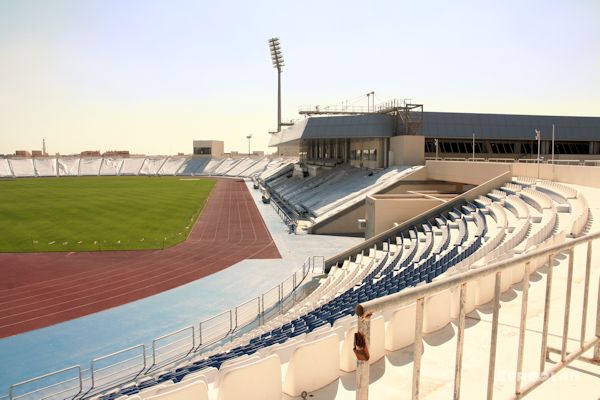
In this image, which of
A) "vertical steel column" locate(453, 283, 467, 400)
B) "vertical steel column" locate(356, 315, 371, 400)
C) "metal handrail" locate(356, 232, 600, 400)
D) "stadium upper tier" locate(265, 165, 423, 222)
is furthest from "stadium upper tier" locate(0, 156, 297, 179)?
"vertical steel column" locate(356, 315, 371, 400)

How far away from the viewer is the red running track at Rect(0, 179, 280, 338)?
58.5 feet

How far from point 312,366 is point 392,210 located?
25.9m

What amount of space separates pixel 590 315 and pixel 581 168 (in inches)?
957

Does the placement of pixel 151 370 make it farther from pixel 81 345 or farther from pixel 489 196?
pixel 489 196

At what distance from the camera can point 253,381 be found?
4871mm

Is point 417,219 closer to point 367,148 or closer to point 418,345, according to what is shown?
point 367,148

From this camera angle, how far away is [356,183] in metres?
45.6

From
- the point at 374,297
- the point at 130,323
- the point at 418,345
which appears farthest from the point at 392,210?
the point at 418,345

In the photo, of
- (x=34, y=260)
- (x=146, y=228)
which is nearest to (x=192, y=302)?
(x=34, y=260)

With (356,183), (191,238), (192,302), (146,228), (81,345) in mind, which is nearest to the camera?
(81,345)

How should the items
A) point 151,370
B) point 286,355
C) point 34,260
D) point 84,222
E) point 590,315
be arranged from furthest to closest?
point 84,222, point 34,260, point 151,370, point 590,315, point 286,355

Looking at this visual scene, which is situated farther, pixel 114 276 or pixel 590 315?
pixel 114 276

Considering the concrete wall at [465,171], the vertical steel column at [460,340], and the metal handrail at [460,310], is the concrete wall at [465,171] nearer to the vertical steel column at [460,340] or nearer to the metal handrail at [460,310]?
the metal handrail at [460,310]

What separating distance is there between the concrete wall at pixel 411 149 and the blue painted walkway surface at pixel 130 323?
2223 cm
